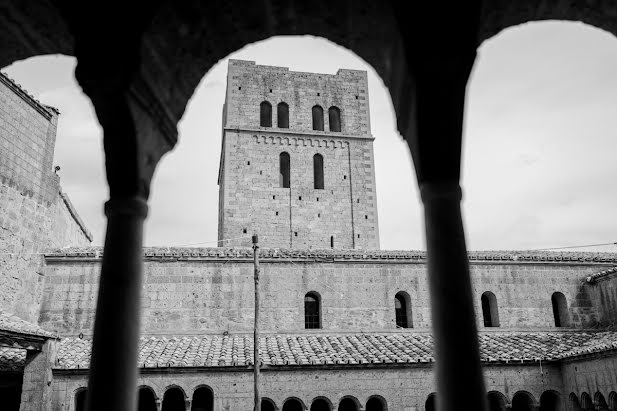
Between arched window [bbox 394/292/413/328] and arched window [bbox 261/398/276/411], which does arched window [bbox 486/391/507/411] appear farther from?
arched window [bbox 261/398/276/411]

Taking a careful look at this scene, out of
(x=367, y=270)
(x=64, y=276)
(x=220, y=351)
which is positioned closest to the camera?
(x=220, y=351)

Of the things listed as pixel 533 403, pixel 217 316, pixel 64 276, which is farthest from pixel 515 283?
pixel 64 276

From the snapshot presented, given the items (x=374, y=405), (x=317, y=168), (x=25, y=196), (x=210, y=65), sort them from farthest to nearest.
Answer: (x=317, y=168), (x=25, y=196), (x=374, y=405), (x=210, y=65)

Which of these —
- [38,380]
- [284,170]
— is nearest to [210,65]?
[38,380]

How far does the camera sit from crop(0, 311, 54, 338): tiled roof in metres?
12.7

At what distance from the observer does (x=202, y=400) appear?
15227 millimetres

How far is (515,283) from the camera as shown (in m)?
18.7

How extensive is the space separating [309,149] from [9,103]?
16453 mm

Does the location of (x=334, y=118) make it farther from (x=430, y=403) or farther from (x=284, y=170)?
(x=430, y=403)

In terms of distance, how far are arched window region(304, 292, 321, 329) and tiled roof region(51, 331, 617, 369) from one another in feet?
2.16

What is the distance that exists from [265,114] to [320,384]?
18761 mm

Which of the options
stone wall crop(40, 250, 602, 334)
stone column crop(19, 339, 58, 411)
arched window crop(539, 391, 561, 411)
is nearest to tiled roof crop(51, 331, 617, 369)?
stone column crop(19, 339, 58, 411)

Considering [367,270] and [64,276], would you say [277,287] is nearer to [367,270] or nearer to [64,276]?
[367,270]

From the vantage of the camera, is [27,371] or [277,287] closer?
[27,371]
